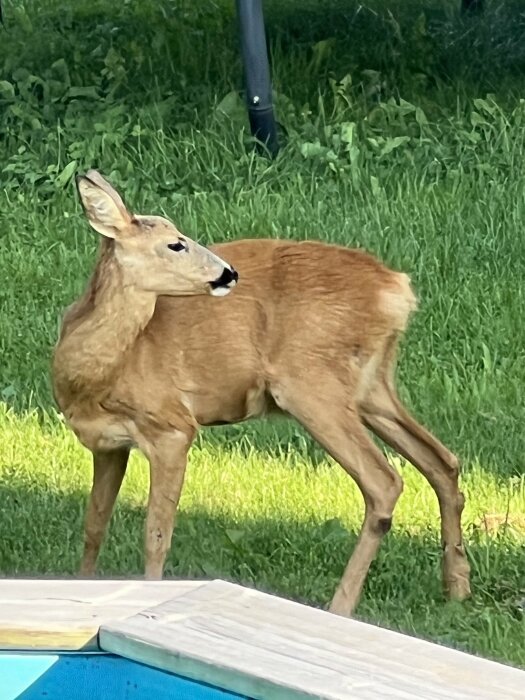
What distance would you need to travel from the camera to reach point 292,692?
7.71 feet

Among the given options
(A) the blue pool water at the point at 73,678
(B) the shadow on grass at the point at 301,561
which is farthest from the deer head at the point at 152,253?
(A) the blue pool water at the point at 73,678

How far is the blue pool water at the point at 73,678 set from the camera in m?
2.66

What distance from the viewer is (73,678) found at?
2756mm

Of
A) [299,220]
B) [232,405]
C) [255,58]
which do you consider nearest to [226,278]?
[232,405]

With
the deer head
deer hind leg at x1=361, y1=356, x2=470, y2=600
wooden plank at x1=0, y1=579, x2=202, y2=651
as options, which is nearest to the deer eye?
the deer head

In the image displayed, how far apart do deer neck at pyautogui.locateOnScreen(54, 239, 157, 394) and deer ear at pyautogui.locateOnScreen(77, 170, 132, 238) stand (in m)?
0.07

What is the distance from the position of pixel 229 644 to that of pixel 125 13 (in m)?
10.7

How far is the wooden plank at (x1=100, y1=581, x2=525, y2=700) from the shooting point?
7.73ft

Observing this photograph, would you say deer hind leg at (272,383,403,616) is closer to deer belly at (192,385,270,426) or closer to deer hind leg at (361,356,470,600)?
deer belly at (192,385,270,426)

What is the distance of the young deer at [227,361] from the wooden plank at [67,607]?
1658mm

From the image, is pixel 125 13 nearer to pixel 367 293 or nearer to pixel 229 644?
pixel 367 293

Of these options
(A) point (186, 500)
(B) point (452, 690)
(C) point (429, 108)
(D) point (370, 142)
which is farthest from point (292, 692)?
(C) point (429, 108)

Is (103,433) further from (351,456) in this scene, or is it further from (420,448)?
(420,448)

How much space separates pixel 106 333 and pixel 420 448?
3.80 ft
